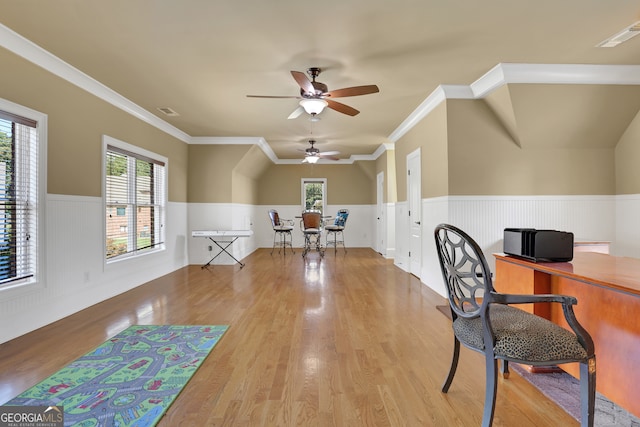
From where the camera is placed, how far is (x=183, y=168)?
636 cm

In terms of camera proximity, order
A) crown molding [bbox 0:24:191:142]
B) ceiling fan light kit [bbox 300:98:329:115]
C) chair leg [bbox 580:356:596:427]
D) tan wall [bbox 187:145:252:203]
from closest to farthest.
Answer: chair leg [bbox 580:356:596:427]
crown molding [bbox 0:24:191:142]
ceiling fan light kit [bbox 300:98:329:115]
tan wall [bbox 187:145:252:203]

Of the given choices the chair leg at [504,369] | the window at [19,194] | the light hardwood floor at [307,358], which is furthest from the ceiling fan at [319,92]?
the chair leg at [504,369]

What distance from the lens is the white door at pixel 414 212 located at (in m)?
5.11

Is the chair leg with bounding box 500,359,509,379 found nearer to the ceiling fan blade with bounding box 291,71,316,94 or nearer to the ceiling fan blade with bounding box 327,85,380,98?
the ceiling fan blade with bounding box 327,85,380,98

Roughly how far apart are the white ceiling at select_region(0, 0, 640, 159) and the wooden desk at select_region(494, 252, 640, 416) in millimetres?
1922

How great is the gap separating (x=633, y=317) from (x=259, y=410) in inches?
75.7

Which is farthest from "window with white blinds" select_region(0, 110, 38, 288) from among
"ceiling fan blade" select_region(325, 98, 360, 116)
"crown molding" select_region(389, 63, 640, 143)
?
"crown molding" select_region(389, 63, 640, 143)

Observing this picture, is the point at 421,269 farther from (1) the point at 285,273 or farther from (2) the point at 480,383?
(2) the point at 480,383

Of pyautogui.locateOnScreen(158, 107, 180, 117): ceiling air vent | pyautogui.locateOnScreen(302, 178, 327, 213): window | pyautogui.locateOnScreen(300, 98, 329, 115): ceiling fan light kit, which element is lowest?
pyautogui.locateOnScreen(302, 178, 327, 213): window

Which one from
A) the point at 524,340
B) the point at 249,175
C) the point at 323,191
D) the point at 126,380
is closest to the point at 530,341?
the point at 524,340

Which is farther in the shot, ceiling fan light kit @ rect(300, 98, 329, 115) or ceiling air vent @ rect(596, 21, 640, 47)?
ceiling fan light kit @ rect(300, 98, 329, 115)

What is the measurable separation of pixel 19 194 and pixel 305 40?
2.90m

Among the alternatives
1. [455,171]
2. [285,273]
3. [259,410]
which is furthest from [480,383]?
[285,273]

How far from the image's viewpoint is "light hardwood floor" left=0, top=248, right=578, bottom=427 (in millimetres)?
1735
